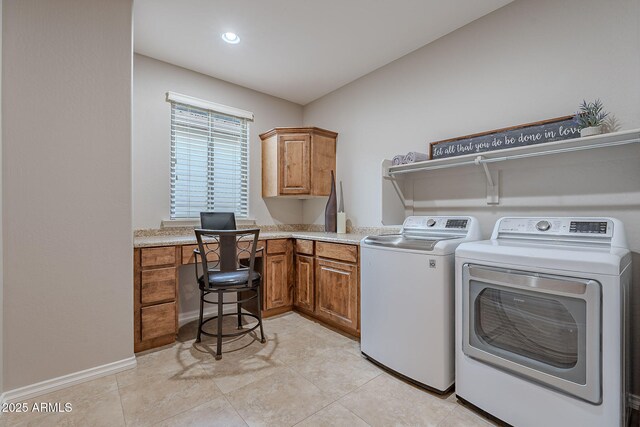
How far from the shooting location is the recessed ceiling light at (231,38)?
8.27 feet

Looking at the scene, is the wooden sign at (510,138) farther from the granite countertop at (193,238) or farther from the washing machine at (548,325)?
the granite countertop at (193,238)

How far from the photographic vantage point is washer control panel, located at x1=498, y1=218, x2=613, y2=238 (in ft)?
5.10

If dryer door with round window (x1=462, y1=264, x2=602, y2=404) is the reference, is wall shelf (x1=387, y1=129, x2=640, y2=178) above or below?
above

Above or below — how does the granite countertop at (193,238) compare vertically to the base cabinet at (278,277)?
above

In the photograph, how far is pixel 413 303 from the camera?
5.98ft

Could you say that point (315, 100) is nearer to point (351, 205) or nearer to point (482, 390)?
point (351, 205)

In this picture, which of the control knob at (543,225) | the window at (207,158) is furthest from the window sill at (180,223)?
the control knob at (543,225)

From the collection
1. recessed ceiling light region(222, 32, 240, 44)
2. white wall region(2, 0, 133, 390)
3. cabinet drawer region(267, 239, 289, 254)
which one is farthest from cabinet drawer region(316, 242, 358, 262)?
recessed ceiling light region(222, 32, 240, 44)

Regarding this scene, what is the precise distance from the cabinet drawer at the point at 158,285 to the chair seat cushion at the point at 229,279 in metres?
0.25

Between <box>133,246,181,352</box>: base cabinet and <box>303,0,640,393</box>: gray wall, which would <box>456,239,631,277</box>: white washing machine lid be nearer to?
<box>303,0,640,393</box>: gray wall

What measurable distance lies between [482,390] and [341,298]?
1249mm

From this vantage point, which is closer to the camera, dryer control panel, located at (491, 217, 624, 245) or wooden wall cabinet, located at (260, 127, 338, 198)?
dryer control panel, located at (491, 217, 624, 245)

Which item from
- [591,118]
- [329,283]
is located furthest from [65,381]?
[591,118]

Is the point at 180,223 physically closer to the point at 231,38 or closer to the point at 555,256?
the point at 231,38
